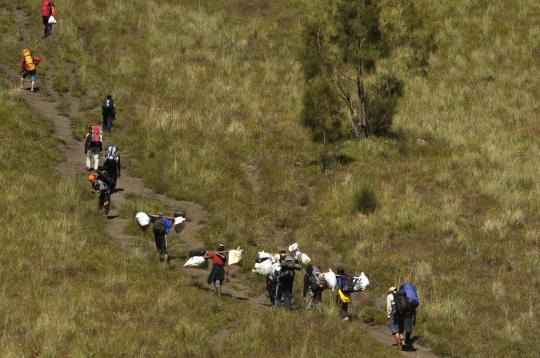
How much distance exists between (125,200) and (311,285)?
9.13 meters

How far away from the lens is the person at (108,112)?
29.1 metres

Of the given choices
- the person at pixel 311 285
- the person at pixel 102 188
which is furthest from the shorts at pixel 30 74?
the person at pixel 311 285

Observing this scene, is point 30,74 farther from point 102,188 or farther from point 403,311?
point 403,311

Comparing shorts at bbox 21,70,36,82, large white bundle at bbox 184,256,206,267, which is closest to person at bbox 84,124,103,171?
shorts at bbox 21,70,36,82

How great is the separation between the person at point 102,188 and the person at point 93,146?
3466mm

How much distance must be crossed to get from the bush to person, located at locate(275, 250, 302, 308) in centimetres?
716

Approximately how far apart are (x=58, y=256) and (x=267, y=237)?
730 centimetres

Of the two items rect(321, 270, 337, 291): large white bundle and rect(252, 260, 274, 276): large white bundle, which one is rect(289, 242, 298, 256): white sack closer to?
rect(252, 260, 274, 276): large white bundle

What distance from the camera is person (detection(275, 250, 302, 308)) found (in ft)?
55.8

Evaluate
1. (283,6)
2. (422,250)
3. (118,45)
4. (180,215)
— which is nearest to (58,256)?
(180,215)

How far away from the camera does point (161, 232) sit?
19156 mm

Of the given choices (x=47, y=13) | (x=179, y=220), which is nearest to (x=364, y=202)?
(x=179, y=220)

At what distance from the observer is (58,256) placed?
58.3 feet

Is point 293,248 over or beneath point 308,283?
over
